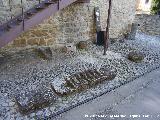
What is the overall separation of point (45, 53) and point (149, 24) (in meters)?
7.65

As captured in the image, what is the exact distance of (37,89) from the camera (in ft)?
20.1

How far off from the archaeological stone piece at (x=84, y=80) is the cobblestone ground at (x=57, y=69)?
13 cm

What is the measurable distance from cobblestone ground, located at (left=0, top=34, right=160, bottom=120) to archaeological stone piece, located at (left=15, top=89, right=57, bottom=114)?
0.11 m

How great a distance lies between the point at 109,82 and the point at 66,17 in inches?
120

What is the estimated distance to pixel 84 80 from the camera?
253 inches

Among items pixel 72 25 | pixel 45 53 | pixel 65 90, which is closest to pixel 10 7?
pixel 45 53

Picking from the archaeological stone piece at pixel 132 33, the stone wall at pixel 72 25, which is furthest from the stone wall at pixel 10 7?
the archaeological stone piece at pixel 132 33

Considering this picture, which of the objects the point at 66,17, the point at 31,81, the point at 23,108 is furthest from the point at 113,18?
the point at 23,108

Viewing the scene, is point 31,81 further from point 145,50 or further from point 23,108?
point 145,50

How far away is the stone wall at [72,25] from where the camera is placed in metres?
8.02

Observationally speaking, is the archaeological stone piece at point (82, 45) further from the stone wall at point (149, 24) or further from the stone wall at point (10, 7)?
the stone wall at point (149, 24)

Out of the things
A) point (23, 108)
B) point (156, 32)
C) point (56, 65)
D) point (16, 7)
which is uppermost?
point (16, 7)

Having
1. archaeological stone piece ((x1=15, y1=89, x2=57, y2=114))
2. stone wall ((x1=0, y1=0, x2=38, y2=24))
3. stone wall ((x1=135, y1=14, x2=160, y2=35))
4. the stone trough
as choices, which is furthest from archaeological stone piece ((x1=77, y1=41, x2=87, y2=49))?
stone wall ((x1=135, y1=14, x2=160, y2=35))

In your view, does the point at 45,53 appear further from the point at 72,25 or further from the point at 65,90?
the point at 65,90
